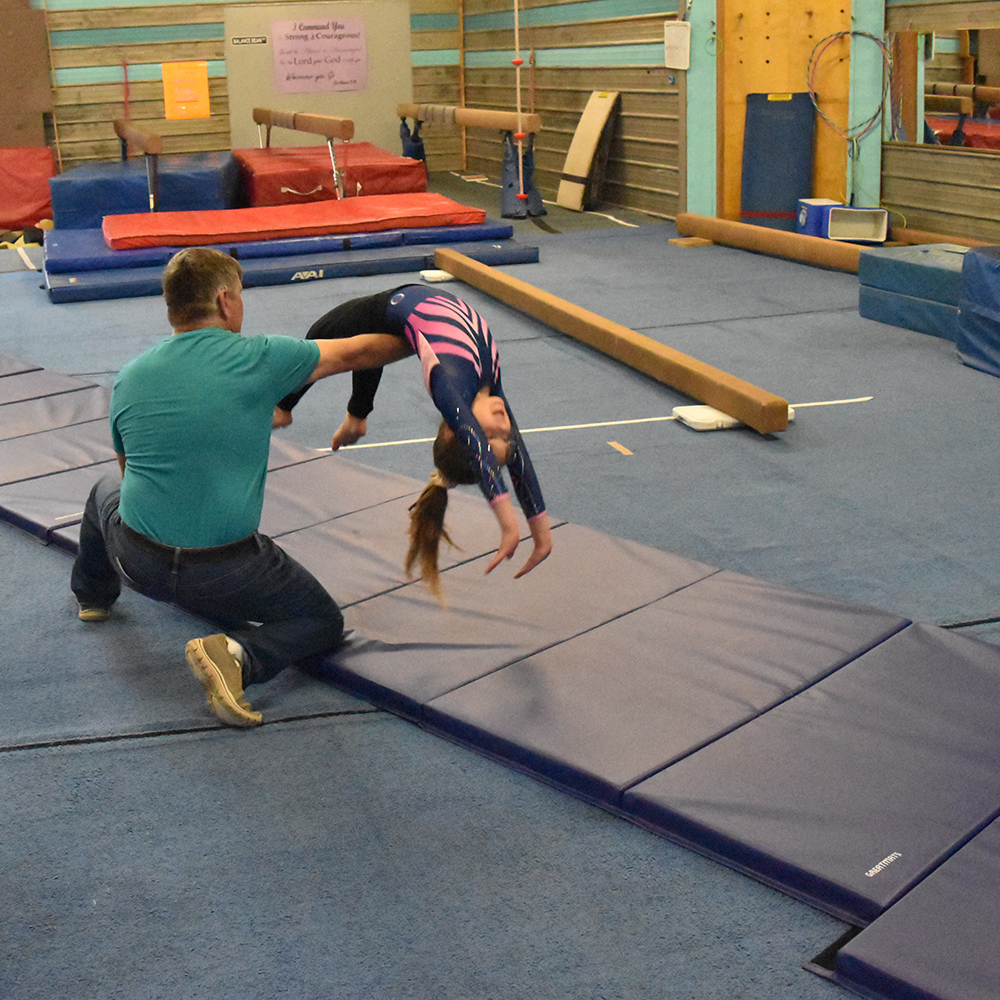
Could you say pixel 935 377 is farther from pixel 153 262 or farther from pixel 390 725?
pixel 153 262

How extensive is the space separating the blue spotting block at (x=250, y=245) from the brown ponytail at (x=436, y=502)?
5.48 meters

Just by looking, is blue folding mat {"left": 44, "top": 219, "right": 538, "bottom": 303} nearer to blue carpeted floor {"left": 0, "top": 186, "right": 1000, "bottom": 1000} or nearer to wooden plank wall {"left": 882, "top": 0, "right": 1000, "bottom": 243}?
wooden plank wall {"left": 882, "top": 0, "right": 1000, "bottom": 243}

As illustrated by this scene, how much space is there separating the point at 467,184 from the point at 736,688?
11115 mm

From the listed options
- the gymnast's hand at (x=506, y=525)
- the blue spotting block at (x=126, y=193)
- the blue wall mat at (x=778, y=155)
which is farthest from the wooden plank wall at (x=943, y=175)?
the gymnast's hand at (x=506, y=525)

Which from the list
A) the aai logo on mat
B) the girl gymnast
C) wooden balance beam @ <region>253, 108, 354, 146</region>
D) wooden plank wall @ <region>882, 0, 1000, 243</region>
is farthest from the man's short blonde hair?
wooden balance beam @ <region>253, 108, 354, 146</region>

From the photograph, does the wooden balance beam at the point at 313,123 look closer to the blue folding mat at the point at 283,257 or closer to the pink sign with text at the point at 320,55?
the blue folding mat at the point at 283,257

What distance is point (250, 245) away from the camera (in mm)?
7941

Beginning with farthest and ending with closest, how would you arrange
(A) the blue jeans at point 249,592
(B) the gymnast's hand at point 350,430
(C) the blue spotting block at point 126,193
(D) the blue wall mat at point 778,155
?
(C) the blue spotting block at point 126,193 < (D) the blue wall mat at point 778,155 < (B) the gymnast's hand at point 350,430 < (A) the blue jeans at point 249,592

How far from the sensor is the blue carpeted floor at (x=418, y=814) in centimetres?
176

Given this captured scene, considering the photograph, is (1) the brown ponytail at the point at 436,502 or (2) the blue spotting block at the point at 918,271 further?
(2) the blue spotting block at the point at 918,271

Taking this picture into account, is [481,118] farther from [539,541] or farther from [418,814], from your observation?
[418,814]

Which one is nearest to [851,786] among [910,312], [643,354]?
[643,354]

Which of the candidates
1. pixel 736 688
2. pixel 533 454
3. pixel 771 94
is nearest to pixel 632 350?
pixel 533 454

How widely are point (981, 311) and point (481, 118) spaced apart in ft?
18.4
